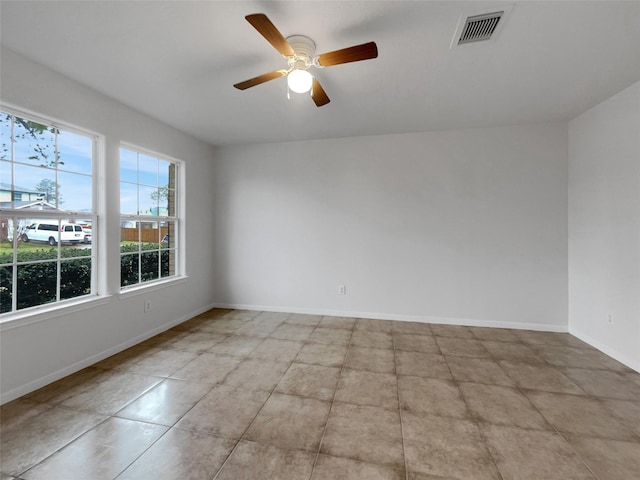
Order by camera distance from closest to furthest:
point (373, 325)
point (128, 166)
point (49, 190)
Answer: point (49, 190), point (128, 166), point (373, 325)

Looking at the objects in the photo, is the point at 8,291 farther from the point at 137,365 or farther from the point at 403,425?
the point at 403,425

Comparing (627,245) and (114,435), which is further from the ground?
(627,245)

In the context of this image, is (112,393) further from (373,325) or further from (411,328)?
(411,328)

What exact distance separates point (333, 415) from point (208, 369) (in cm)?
129

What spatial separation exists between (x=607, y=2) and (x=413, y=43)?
1086 millimetres

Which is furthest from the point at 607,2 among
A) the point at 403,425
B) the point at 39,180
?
the point at 39,180

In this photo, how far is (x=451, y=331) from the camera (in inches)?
137

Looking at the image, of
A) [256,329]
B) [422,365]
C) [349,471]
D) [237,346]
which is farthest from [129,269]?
[422,365]

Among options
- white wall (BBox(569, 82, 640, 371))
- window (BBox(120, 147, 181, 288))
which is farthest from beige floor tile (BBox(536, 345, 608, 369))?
window (BBox(120, 147, 181, 288))

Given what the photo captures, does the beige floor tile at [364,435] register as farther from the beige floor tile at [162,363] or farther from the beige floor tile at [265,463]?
the beige floor tile at [162,363]

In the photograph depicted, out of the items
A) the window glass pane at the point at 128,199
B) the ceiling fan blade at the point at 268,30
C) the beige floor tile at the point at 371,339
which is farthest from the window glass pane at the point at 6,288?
the beige floor tile at the point at 371,339

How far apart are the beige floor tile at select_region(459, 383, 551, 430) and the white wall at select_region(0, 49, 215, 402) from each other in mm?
3383

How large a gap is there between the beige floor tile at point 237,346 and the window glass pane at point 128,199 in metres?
1.85

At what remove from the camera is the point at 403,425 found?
5.93 ft
